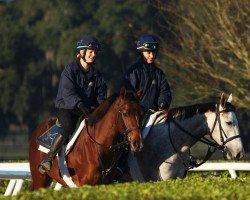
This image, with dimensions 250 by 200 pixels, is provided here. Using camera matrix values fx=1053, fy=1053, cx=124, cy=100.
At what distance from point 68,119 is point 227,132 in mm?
1903

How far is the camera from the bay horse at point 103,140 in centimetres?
1185

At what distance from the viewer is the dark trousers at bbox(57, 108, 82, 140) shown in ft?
41.2

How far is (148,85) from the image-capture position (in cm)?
1350

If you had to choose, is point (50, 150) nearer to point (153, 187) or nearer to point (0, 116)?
point (153, 187)

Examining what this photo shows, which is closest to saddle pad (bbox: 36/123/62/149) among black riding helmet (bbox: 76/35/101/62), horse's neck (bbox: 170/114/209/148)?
black riding helmet (bbox: 76/35/101/62)

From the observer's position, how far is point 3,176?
50.5 feet

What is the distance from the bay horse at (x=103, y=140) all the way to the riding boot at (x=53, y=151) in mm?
201

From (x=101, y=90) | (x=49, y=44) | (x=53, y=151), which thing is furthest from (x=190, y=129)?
(x=49, y=44)

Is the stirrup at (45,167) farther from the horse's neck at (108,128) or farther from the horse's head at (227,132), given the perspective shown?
the horse's head at (227,132)

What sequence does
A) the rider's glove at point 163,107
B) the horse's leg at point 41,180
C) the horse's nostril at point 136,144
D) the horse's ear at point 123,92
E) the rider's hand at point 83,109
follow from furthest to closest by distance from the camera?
the horse's leg at point 41,180
the rider's glove at point 163,107
the rider's hand at point 83,109
the horse's ear at point 123,92
the horse's nostril at point 136,144

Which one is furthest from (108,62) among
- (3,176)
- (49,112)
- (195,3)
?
(3,176)

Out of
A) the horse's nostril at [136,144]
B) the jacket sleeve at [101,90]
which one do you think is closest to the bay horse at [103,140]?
the horse's nostril at [136,144]

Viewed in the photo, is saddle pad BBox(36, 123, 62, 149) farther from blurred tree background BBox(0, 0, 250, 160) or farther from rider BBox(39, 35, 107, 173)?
blurred tree background BBox(0, 0, 250, 160)

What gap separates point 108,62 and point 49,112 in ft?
18.3
